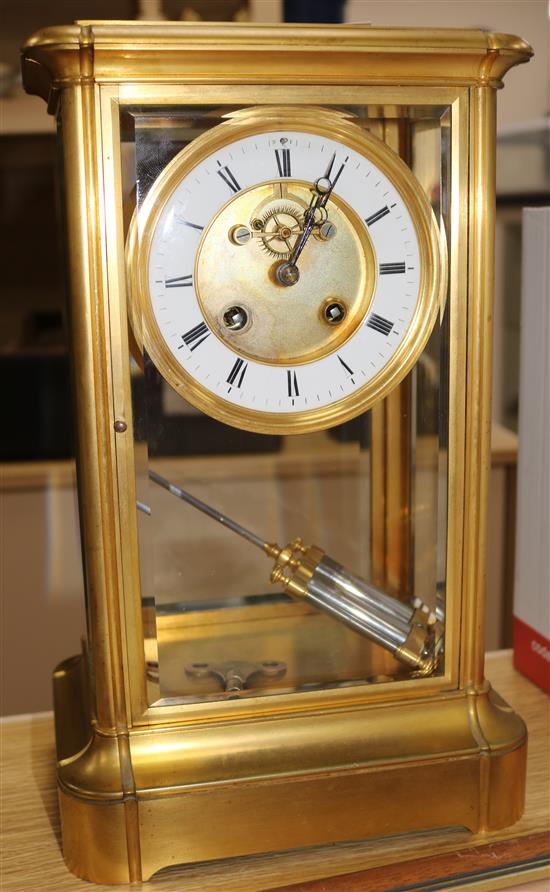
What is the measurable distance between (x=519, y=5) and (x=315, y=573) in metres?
1.17

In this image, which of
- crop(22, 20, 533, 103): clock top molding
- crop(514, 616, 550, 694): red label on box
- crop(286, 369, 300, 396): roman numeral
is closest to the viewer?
crop(22, 20, 533, 103): clock top molding

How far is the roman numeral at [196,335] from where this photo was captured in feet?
2.68

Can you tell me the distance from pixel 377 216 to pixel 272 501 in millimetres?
376

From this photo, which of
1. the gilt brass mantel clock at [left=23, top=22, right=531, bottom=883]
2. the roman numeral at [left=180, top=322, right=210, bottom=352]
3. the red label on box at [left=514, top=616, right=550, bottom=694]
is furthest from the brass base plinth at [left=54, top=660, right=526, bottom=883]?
the roman numeral at [left=180, top=322, right=210, bottom=352]

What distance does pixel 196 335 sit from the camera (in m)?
0.82

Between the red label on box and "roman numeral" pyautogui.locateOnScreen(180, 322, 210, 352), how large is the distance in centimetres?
53

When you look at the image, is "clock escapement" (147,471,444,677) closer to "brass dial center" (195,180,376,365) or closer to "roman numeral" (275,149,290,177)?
"brass dial center" (195,180,376,365)

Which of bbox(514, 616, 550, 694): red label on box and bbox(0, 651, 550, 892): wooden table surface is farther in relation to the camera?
bbox(514, 616, 550, 694): red label on box

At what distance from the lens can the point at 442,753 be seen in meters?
0.87

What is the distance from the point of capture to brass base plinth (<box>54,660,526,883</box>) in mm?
819

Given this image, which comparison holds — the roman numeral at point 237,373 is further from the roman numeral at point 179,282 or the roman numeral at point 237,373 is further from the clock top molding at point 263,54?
the clock top molding at point 263,54

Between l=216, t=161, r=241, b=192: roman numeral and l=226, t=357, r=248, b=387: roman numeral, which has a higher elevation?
l=216, t=161, r=241, b=192: roman numeral

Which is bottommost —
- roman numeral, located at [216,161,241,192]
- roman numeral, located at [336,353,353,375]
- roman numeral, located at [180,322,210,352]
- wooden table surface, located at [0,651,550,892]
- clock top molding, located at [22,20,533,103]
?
wooden table surface, located at [0,651,550,892]

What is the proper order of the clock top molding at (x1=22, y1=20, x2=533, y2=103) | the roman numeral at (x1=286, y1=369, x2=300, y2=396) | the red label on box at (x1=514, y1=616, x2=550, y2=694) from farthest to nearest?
the red label on box at (x1=514, y1=616, x2=550, y2=694) → the roman numeral at (x1=286, y1=369, x2=300, y2=396) → the clock top molding at (x1=22, y1=20, x2=533, y2=103)
